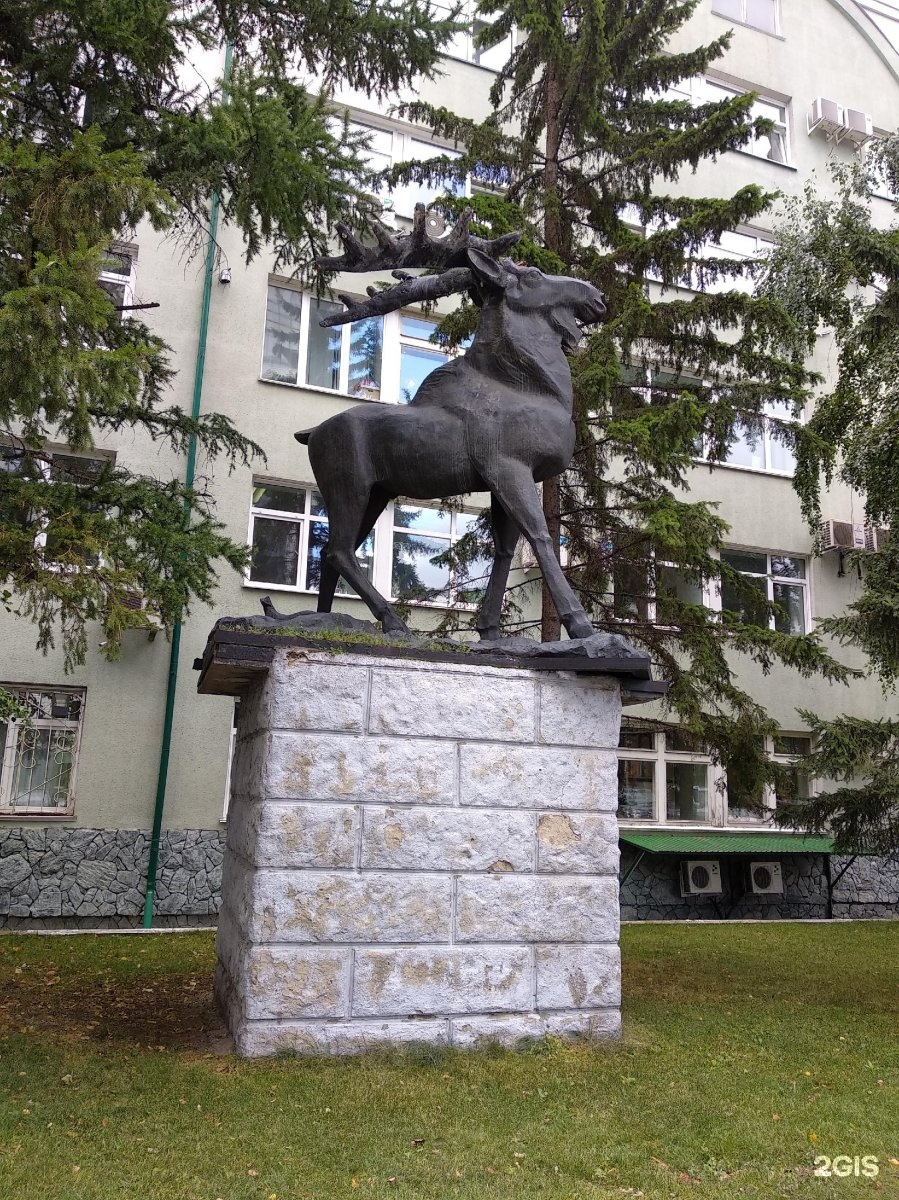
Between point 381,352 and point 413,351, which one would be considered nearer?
point 381,352

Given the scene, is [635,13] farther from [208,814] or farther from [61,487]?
[208,814]

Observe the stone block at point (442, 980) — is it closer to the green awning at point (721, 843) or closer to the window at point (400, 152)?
the green awning at point (721, 843)

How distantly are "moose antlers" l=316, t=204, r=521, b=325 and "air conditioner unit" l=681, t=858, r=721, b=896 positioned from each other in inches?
450

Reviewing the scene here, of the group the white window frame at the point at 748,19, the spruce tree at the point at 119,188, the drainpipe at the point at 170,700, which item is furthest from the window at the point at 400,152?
the white window frame at the point at 748,19

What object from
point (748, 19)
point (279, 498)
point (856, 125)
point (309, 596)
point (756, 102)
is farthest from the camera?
point (748, 19)

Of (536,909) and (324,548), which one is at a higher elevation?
(324,548)

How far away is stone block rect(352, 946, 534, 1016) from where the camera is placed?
5141 mm

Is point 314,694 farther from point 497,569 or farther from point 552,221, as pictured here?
point 552,221

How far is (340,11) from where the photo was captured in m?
8.73

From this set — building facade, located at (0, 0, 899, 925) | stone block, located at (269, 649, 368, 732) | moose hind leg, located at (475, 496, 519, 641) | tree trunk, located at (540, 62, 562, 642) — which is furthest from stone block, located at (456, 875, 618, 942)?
building facade, located at (0, 0, 899, 925)

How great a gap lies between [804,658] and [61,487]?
8453 mm

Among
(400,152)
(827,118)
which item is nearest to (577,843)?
(400,152)

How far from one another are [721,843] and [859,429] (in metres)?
7.50

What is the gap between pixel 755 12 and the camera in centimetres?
2108
